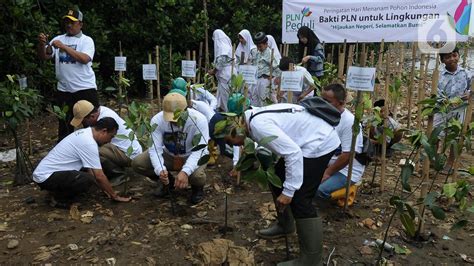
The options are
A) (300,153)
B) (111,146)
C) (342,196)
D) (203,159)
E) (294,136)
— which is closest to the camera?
(300,153)

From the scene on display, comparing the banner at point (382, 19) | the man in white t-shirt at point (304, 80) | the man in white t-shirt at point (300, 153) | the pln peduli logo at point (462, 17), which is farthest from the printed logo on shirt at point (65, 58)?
the pln peduli logo at point (462, 17)

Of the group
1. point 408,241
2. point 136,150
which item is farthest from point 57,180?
point 408,241

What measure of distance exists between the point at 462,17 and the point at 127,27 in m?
5.72

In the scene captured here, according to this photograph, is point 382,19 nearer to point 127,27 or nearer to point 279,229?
point 127,27

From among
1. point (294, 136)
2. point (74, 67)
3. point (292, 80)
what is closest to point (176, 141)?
point (292, 80)

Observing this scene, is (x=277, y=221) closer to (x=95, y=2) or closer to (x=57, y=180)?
(x=57, y=180)

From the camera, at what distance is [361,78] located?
10.2 ft

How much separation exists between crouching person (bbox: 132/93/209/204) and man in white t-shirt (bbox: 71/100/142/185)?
14.9 inches

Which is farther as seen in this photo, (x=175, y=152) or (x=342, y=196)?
(x=175, y=152)

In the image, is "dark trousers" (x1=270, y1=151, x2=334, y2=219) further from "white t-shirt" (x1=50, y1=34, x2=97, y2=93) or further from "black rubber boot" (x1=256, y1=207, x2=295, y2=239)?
"white t-shirt" (x1=50, y1=34, x2=97, y2=93)

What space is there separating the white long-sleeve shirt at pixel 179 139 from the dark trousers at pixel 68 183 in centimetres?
64

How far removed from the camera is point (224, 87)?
641 centimetres

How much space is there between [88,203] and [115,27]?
15.9 feet

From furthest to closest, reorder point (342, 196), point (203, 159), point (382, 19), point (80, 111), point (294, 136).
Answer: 1. point (382, 19)
2. point (80, 111)
3. point (342, 196)
4. point (203, 159)
5. point (294, 136)
